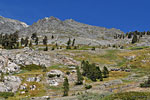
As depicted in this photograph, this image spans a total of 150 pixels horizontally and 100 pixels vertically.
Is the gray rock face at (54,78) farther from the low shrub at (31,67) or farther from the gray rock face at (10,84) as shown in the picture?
the low shrub at (31,67)

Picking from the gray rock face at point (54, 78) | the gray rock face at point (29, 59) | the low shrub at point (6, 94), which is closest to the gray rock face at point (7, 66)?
the gray rock face at point (29, 59)

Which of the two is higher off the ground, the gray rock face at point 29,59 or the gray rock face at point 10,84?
the gray rock face at point 29,59

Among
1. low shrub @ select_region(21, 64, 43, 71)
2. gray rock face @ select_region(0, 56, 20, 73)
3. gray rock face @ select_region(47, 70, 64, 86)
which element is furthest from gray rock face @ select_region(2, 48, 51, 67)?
gray rock face @ select_region(47, 70, 64, 86)

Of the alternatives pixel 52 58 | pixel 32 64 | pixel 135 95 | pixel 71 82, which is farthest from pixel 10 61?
pixel 135 95

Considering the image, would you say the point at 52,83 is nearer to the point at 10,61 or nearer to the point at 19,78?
the point at 19,78

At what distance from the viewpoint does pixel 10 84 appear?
4400 cm

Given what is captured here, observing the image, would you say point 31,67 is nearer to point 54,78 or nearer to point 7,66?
point 7,66

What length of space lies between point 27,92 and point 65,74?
18.9 metres

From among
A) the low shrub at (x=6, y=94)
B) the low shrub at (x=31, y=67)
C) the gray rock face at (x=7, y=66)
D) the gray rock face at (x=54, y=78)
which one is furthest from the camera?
the low shrub at (x=31, y=67)

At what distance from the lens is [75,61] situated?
81375 mm

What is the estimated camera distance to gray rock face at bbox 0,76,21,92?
40.9 meters

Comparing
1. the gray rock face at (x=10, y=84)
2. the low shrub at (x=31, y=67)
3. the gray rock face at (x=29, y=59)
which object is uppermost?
the gray rock face at (x=29, y=59)

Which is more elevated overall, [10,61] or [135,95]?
[10,61]

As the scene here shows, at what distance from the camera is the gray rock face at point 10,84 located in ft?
134
